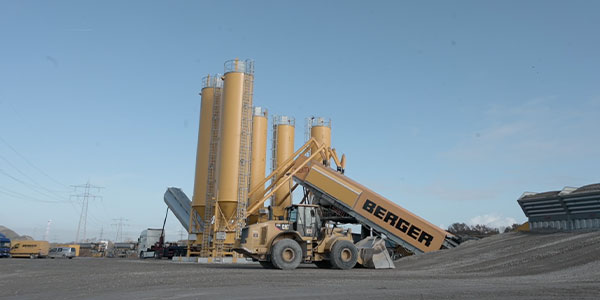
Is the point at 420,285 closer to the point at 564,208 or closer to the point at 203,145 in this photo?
the point at 564,208

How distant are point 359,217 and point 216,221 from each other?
27.1 feet

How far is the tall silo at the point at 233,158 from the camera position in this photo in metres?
27.0

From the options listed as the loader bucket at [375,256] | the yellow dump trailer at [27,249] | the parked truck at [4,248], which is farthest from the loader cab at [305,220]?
the yellow dump trailer at [27,249]

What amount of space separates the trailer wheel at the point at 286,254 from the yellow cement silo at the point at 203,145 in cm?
1190

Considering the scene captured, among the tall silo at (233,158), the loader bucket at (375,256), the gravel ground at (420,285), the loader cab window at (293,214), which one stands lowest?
the gravel ground at (420,285)

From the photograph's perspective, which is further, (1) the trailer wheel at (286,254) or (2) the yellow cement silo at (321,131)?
(2) the yellow cement silo at (321,131)

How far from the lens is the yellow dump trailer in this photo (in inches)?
1673

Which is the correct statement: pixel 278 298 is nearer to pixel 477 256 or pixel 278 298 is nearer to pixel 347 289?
pixel 347 289

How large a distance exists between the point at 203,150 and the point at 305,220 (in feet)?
41.1

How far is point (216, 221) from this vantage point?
88.5ft

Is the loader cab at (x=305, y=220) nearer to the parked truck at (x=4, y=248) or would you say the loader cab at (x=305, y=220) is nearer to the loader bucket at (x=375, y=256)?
the loader bucket at (x=375, y=256)

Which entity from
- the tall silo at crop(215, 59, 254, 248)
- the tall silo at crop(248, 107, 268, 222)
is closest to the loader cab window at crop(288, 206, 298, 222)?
the tall silo at crop(215, 59, 254, 248)

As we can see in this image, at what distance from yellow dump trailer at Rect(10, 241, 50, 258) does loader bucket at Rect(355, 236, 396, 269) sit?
35.8 meters

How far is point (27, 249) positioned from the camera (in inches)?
1681
